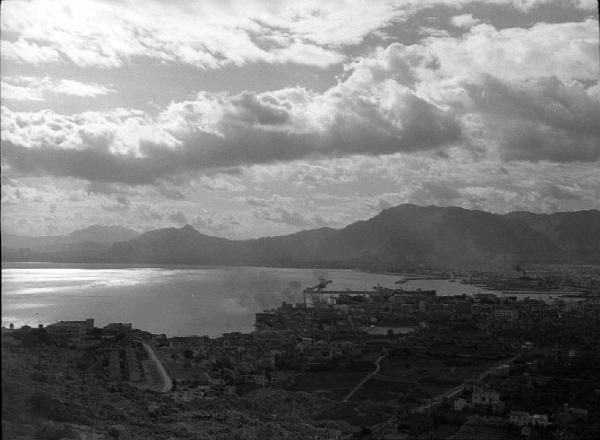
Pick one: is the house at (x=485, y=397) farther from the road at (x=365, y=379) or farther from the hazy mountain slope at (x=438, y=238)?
the hazy mountain slope at (x=438, y=238)

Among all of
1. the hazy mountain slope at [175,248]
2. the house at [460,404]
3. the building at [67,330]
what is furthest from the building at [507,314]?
the hazy mountain slope at [175,248]

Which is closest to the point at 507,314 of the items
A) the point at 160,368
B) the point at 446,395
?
the point at 446,395

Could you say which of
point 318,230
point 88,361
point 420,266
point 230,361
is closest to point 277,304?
point 230,361

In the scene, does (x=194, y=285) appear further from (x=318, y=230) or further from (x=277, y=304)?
(x=318, y=230)

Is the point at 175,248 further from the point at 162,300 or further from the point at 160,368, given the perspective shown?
the point at 160,368

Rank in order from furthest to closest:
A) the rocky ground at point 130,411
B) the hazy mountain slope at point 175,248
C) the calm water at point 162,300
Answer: the hazy mountain slope at point 175,248 → the calm water at point 162,300 → the rocky ground at point 130,411

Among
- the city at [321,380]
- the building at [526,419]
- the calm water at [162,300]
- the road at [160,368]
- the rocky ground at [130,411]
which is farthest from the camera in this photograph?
the calm water at [162,300]
